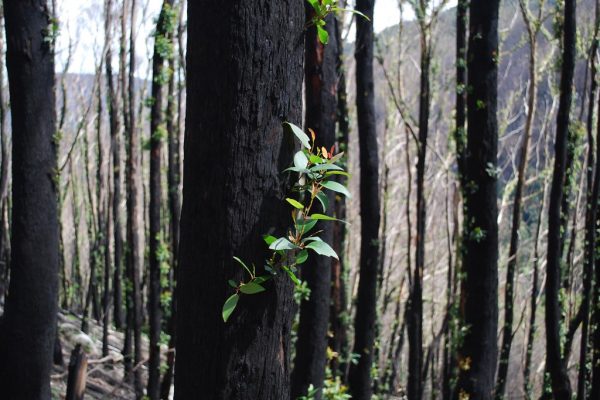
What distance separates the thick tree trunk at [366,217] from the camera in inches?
402

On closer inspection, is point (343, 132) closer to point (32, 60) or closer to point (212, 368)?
point (32, 60)

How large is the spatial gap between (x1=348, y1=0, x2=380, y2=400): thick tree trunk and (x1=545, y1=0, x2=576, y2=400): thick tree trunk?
2.44 meters

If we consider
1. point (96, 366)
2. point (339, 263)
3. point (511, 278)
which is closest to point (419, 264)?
point (511, 278)

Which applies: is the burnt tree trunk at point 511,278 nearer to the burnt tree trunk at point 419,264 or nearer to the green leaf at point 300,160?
the burnt tree trunk at point 419,264

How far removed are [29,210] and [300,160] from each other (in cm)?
452

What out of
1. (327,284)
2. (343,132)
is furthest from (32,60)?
(343,132)

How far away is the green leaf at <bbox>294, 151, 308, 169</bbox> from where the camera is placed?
1.90m

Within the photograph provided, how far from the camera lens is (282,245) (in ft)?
5.96

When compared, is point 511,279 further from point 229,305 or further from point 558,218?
point 229,305

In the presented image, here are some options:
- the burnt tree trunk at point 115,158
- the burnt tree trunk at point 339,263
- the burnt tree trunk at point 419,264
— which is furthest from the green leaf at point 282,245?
the burnt tree trunk at point 115,158

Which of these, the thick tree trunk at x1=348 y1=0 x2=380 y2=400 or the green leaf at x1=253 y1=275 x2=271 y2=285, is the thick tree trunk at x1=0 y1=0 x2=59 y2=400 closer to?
the green leaf at x1=253 y1=275 x2=271 y2=285

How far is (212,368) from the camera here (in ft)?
6.08

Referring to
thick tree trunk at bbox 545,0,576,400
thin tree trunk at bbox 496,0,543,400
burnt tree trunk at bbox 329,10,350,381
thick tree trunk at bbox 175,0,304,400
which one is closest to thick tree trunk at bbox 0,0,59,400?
thick tree trunk at bbox 175,0,304,400

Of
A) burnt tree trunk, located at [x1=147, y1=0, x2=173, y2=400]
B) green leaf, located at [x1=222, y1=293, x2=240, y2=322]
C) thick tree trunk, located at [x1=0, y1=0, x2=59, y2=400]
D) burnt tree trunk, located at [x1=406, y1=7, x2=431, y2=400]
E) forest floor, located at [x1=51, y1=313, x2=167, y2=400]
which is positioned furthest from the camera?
burnt tree trunk, located at [x1=406, y1=7, x2=431, y2=400]
